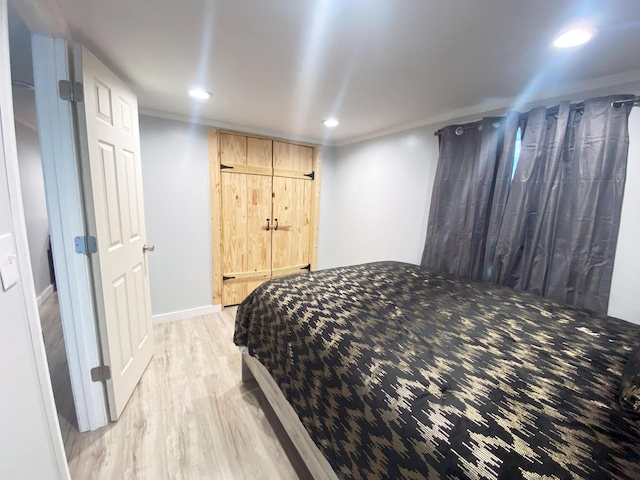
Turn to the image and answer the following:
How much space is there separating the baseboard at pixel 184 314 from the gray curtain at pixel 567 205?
286 cm

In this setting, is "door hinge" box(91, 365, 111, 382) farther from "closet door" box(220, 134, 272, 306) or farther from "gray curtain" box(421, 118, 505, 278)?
"gray curtain" box(421, 118, 505, 278)

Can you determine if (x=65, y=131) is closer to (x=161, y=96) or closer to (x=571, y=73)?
(x=161, y=96)

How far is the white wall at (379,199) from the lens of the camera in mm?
2604

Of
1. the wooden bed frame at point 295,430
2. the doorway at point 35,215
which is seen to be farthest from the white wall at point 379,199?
the doorway at point 35,215

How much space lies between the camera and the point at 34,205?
10.7 feet

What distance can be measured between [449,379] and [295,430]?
87cm

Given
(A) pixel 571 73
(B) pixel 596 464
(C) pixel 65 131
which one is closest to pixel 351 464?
(B) pixel 596 464

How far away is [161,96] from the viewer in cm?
206

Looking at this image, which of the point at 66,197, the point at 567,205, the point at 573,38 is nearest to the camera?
the point at 573,38

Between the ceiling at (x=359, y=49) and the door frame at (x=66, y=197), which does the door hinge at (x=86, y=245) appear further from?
the ceiling at (x=359, y=49)

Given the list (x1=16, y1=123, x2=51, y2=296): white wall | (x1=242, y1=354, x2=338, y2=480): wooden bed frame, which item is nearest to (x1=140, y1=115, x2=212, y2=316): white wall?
(x1=242, y1=354, x2=338, y2=480): wooden bed frame

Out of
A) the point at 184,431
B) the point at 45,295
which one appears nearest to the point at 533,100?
the point at 184,431

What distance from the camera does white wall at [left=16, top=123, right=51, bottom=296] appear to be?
296 cm

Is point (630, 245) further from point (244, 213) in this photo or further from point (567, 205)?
point (244, 213)
